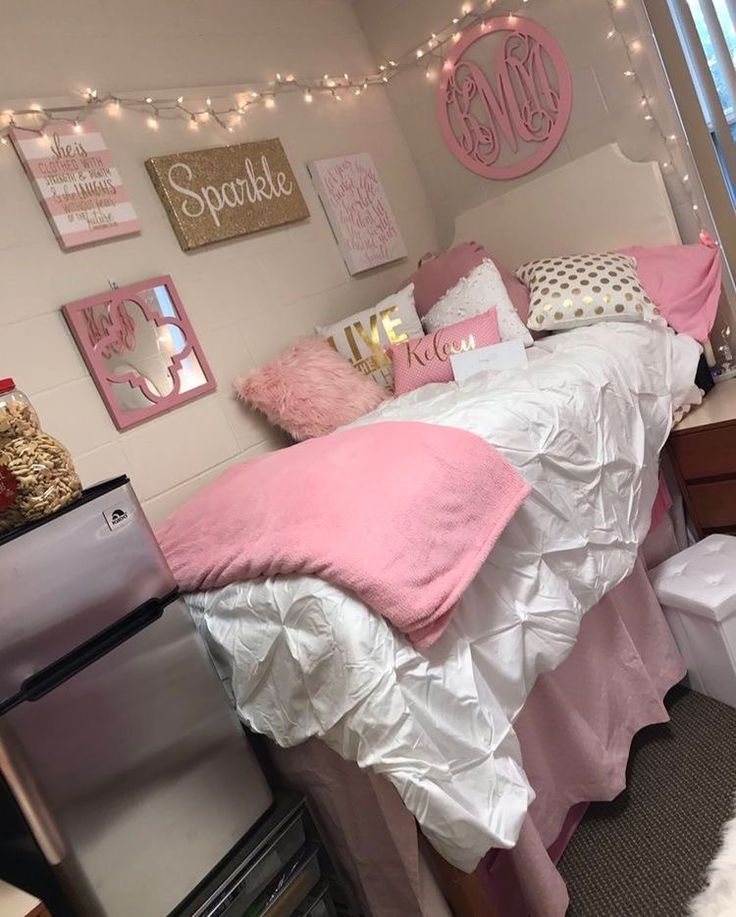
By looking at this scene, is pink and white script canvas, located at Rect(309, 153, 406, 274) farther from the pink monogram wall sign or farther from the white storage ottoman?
the white storage ottoman

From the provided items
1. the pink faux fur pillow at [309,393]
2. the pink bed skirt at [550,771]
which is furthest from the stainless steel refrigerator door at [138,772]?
the pink faux fur pillow at [309,393]

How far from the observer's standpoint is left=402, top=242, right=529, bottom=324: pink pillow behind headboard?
2525mm

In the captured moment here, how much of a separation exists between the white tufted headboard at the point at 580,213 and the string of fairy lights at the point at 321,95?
0.36ft

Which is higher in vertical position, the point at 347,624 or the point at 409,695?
the point at 347,624

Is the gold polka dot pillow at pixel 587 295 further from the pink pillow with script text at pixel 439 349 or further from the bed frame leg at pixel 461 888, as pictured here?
the bed frame leg at pixel 461 888

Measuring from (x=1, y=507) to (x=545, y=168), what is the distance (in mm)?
2364

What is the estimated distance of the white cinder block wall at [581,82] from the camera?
2389 mm

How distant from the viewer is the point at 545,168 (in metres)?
2.70

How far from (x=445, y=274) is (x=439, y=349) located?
462mm

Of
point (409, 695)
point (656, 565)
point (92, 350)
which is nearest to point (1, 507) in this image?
point (409, 695)

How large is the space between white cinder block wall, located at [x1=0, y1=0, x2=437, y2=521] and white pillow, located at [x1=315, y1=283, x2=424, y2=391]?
204mm

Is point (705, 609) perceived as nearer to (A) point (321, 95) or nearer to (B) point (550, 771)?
(B) point (550, 771)

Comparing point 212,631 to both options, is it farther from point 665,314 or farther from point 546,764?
point 665,314

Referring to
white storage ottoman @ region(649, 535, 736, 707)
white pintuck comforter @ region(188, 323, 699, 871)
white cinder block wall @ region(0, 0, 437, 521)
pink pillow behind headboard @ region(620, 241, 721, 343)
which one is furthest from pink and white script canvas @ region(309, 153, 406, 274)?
white storage ottoman @ region(649, 535, 736, 707)
